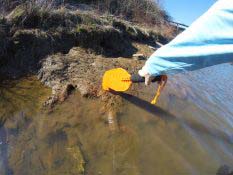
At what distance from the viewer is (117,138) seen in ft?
14.8

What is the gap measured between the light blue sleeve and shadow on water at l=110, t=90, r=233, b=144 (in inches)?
113

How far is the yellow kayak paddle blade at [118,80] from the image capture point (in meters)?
4.29

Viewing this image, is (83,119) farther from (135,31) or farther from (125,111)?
(135,31)

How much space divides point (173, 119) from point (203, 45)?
3.19m

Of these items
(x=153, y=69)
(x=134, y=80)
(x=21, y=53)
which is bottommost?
(x=21, y=53)

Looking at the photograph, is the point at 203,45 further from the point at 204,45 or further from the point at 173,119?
the point at 173,119

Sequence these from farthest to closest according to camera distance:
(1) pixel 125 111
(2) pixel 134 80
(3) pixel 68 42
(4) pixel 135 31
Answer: (4) pixel 135 31
(3) pixel 68 42
(1) pixel 125 111
(2) pixel 134 80

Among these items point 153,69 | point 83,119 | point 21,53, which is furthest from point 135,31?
point 153,69

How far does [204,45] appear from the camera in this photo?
2.26m

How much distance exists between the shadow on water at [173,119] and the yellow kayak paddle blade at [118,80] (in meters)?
0.45

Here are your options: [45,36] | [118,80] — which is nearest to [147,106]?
[118,80]

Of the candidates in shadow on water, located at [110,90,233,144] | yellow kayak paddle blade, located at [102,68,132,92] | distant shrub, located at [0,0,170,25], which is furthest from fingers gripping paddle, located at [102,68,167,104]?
distant shrub, located at [0,0,170,25]

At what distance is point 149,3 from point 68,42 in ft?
30.8

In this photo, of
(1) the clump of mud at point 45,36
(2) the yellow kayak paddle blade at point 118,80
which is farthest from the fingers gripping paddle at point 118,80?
(1) the clump of mud at point 45,36
